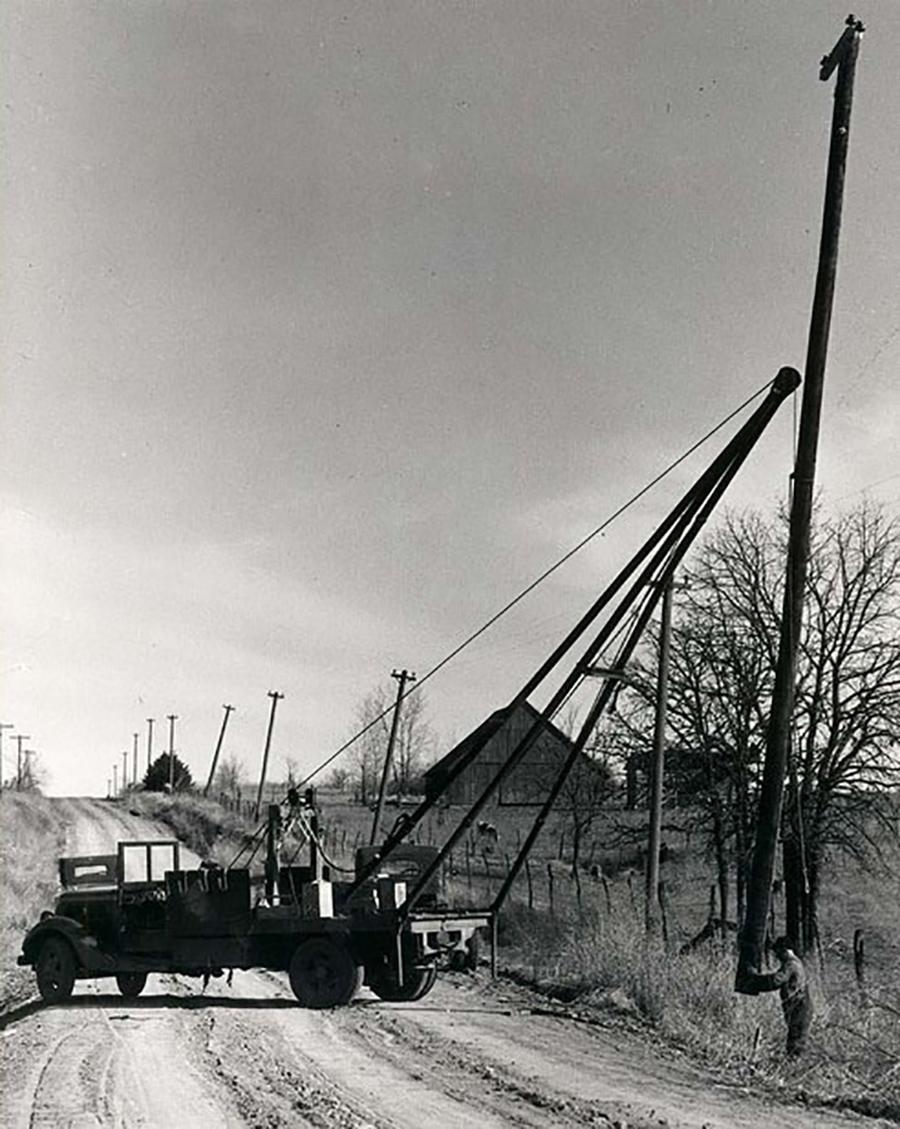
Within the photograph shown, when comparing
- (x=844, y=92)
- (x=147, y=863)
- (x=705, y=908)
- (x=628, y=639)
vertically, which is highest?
(x=844, y=92)

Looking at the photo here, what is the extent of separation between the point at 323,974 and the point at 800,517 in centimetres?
766

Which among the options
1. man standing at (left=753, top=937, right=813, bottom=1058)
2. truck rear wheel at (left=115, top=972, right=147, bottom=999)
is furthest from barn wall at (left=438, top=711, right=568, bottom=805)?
man standing at (left=753, top=937, right=813, bottom=1058)

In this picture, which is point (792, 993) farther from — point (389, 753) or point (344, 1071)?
point (389, 753)

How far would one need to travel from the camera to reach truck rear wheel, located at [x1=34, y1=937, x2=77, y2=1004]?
16234 mm

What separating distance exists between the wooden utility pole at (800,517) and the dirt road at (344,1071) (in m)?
1.97

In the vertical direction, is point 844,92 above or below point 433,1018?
above

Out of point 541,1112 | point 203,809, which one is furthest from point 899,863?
point 203,809

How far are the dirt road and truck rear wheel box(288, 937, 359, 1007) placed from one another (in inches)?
11.6

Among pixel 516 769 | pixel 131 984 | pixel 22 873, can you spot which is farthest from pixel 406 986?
pixel 516 769

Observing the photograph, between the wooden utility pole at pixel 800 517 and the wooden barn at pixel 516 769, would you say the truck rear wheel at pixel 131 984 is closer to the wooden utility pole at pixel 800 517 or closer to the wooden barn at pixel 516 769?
the wooden utility pole at pixel 800 517

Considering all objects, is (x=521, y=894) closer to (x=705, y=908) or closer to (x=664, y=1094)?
(x=705, y=908)

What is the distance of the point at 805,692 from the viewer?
3092cm

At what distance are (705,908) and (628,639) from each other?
964 inches

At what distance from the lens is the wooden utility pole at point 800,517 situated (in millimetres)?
13367
